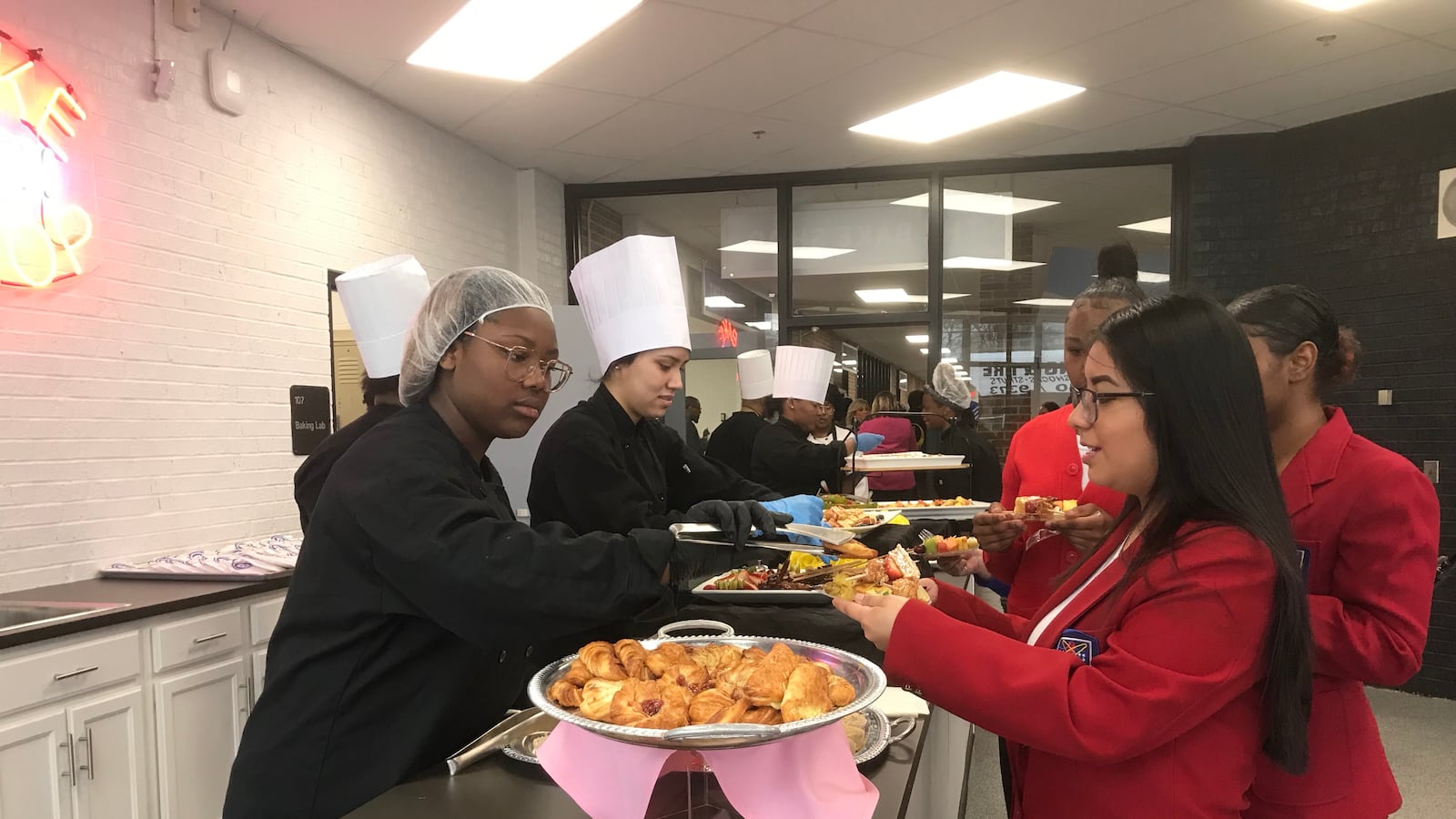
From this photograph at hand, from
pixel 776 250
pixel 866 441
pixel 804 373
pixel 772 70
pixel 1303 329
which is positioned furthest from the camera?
pixel 776 250

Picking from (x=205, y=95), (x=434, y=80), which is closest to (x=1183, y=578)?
(x=205, y=95)

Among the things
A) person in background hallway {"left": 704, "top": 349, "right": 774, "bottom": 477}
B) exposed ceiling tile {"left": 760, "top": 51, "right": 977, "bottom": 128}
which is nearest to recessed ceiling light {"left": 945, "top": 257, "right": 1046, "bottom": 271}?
exposed ceiling tile {"left": 760, "top": 51, "right": 977, "bottom": 128}

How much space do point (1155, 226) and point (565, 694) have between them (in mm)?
6506

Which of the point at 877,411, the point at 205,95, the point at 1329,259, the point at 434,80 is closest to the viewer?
the point at 205,95

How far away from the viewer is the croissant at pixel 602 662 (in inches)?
45.5

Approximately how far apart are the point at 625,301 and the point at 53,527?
233cm

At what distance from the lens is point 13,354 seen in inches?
121

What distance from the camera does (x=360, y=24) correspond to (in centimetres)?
411

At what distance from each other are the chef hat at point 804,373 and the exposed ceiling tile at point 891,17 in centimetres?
179

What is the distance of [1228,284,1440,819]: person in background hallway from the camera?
4.90ft

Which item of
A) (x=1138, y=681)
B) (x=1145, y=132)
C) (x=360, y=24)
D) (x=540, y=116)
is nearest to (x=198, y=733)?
(x=360, y=24)

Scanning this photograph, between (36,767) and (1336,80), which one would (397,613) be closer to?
(36,767)

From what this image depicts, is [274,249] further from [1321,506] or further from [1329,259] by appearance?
[1329,259]

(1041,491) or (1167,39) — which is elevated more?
(1167,39)
